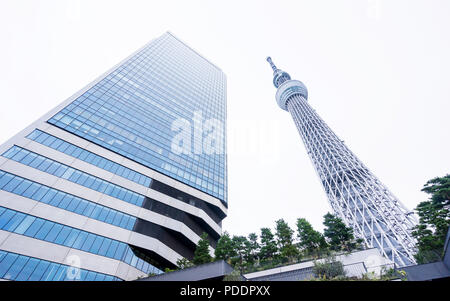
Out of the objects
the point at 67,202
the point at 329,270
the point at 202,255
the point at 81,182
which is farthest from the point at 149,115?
the point at 329,270

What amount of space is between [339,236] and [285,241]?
19.5 feet

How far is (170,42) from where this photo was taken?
277 ft

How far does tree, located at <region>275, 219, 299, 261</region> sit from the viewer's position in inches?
893

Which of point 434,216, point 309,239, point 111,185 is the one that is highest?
point 111,185

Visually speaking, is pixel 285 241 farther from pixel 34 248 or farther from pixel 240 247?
pixel 34 248

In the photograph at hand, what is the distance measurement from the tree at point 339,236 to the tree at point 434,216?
646 cm

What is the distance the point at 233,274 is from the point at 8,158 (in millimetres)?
28421

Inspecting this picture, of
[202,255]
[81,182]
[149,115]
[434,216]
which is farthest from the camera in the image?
[149,115]

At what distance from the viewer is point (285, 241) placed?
25469mm

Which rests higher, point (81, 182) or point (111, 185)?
point (111, 185)

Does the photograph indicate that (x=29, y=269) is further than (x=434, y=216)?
No

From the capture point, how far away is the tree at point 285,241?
22678 mm

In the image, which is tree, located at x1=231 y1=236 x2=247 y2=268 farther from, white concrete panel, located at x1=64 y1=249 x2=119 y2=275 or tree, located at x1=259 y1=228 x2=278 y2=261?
white concrete panel, located at x1=64 y1=249 x2=119 y2=275
